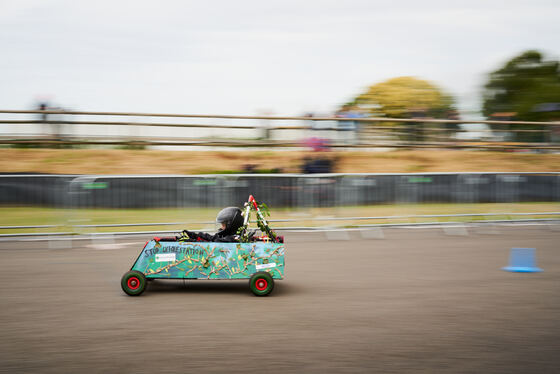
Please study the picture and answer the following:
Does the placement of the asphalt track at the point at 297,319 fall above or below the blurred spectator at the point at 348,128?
below

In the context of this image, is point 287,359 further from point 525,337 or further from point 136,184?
point 136,184

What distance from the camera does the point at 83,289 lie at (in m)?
7.02

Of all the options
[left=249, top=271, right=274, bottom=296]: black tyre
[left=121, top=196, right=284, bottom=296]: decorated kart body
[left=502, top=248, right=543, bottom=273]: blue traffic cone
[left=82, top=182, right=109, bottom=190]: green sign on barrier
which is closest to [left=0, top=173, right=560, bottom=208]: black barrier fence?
[left=82, top=182, right=109, bottom=190]: green sign on barrier

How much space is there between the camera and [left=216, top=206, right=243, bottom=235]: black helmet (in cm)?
679

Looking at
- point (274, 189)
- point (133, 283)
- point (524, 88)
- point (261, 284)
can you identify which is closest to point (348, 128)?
point (274, 189)

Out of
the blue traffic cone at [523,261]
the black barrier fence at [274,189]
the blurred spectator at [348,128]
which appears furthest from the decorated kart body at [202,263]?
the blurred spectator at [348,128]

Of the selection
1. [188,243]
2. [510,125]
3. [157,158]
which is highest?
[510,125]

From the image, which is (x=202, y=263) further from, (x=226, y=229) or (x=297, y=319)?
(x=297, y=319)

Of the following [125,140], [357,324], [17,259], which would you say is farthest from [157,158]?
[357,324]

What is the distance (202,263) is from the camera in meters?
6.61

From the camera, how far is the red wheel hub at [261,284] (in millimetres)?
6656

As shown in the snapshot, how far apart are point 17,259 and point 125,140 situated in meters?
10.2

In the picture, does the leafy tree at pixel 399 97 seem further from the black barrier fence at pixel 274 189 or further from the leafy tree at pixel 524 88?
the black barrier fence at pixel 274 189

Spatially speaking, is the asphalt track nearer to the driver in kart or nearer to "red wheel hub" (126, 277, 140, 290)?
"red wheel hub" (126, 277, 140, 290)
